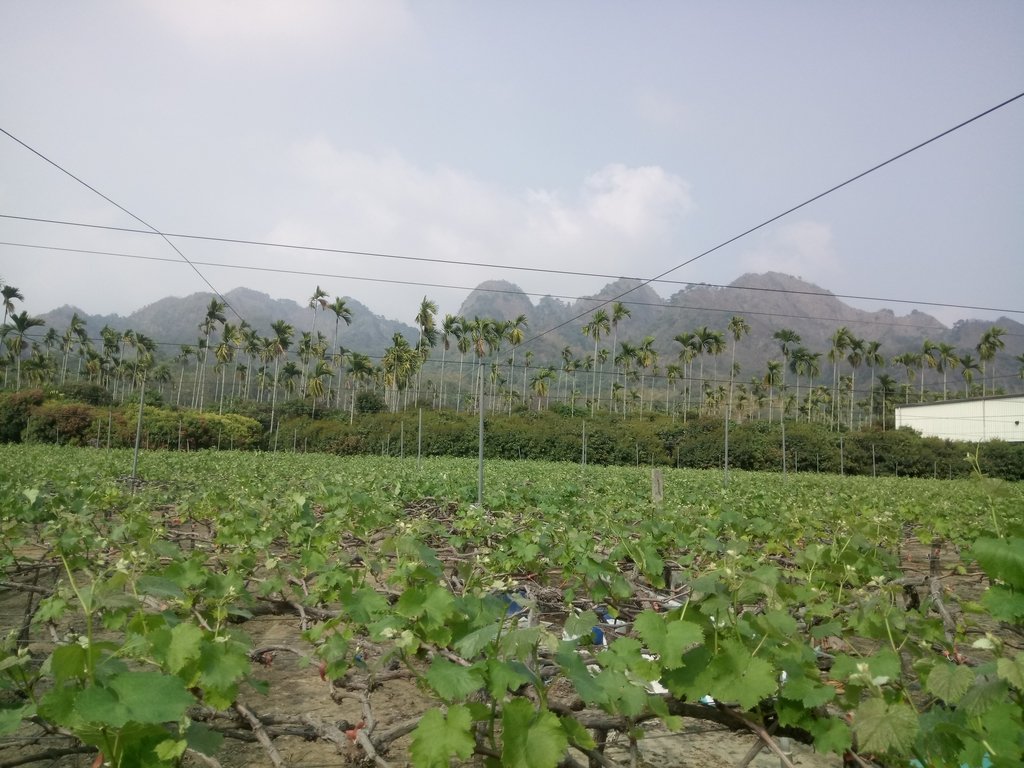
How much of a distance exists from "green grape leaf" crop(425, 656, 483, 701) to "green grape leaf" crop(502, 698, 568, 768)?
94 mm

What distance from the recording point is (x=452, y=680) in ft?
4.50

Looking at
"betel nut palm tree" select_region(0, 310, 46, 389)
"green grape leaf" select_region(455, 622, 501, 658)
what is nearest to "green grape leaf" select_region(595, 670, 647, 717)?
"green grape leaf" select_region(455, 622, 501, 658)

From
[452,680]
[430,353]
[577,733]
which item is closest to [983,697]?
[577,733]

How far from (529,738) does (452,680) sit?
8.2 inches

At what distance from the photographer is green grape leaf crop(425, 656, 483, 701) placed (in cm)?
133

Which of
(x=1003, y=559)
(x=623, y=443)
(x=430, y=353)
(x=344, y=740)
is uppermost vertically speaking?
(x=430, y=353)

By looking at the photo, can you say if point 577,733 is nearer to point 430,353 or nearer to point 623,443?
point 623,443

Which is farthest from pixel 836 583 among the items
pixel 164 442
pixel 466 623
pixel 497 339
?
pixel 497 339

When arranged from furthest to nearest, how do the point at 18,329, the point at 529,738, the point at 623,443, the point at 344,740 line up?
1. the point at 18,329
2. the point at 623,443
3. the point at 344,740
4. the point at 529,738

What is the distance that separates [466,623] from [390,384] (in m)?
55.2

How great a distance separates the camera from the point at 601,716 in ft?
5.72

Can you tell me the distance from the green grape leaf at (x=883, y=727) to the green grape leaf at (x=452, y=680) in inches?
31.3

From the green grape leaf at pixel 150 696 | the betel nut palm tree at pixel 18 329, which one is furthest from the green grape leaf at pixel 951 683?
the betel nut palm tree at pixel 18 329

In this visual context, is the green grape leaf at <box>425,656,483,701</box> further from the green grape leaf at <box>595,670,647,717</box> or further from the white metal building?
the white metal building
